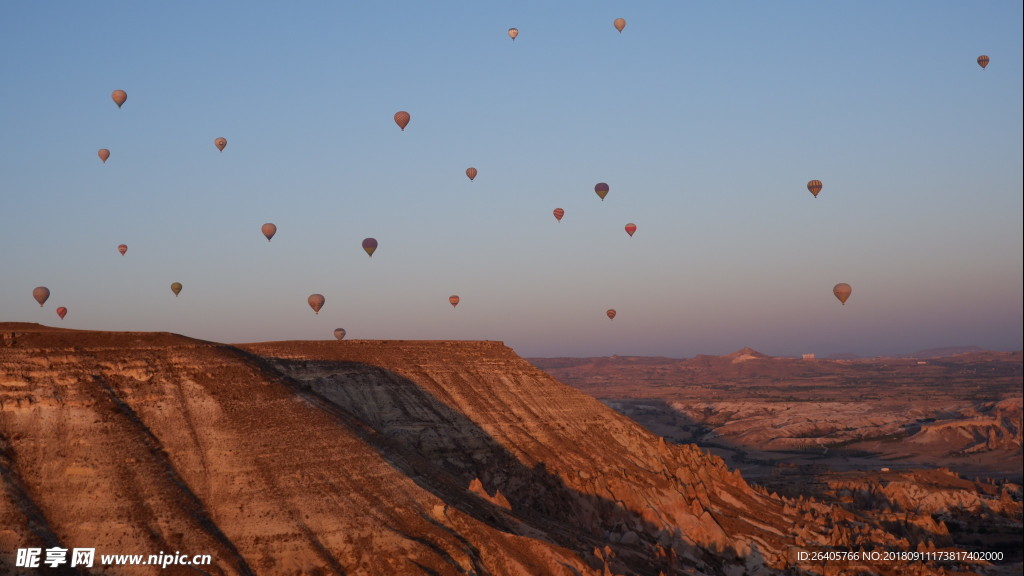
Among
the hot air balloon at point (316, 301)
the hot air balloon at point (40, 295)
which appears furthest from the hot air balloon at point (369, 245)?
the hot air balloon at point (40, 295)

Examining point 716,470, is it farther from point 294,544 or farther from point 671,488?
point 294,544

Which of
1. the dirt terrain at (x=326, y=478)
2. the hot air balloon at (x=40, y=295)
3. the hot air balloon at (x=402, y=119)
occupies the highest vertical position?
the hot air balloon at (x=402, y=119)

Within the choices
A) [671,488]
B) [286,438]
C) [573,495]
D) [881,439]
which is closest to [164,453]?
[286,438]

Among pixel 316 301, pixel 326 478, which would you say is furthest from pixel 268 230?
pixel 326 478

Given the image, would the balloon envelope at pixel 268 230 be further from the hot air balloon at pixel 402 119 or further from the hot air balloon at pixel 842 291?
the hot air balloon at pixel 842 291

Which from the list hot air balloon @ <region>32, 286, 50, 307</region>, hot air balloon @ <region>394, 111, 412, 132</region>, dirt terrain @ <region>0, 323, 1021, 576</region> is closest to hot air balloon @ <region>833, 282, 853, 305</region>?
dirt terrain @ <region>0, 323, 1021, 576</region>

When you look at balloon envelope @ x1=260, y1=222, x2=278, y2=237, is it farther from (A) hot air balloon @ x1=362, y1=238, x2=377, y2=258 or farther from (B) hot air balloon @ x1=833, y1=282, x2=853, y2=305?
(B) hot air balloon @ x1=833, y1=282, x2=853, y2=305
